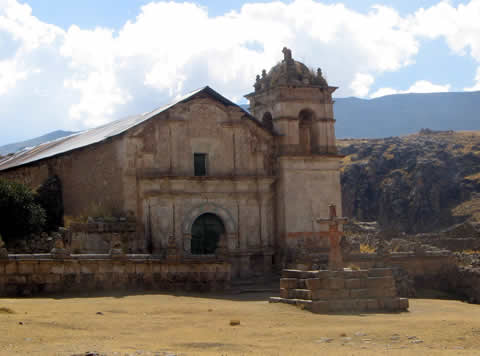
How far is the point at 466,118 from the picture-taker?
19775 centimetres

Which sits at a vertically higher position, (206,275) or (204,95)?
(204,95)

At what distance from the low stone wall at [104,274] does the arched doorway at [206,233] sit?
5290 millimetres

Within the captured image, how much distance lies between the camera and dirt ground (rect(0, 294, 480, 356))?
41.8 feet

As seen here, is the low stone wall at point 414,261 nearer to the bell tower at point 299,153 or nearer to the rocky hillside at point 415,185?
the bell tower at point 299,153

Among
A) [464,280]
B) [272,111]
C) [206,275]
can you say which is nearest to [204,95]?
[272,111]

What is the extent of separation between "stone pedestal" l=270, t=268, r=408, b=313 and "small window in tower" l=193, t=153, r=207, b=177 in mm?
11395

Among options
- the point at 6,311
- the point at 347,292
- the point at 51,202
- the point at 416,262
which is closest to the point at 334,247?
the point at 347,292

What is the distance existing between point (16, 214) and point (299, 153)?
12.3 meters

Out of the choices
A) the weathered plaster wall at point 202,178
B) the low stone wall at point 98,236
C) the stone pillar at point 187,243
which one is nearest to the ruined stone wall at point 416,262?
the weathered plaster wall at point 202,178

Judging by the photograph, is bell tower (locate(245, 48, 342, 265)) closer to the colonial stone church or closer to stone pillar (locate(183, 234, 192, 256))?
the colonial stone church

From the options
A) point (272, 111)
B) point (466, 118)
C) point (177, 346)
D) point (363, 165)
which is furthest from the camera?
point (466, 118)

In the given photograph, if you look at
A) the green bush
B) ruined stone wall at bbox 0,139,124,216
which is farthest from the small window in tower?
the green bush

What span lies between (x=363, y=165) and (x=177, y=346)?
60537mm

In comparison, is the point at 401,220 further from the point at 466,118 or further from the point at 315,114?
the point at 466,118
